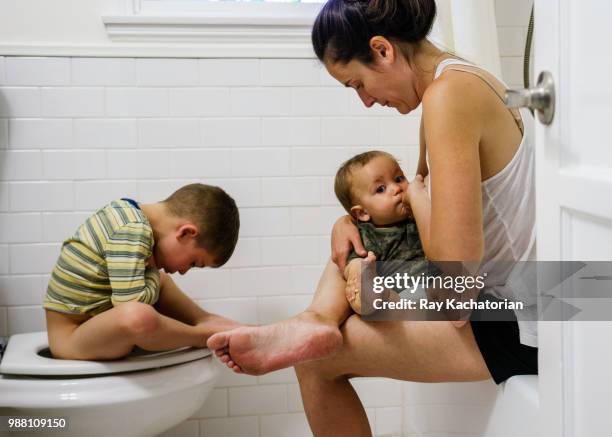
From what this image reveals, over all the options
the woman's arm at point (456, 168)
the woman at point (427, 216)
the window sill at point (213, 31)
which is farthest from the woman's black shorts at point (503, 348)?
the window sill at point (213, 31)

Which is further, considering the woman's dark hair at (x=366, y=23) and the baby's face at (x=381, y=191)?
the baby's face at (x=381, y=191)

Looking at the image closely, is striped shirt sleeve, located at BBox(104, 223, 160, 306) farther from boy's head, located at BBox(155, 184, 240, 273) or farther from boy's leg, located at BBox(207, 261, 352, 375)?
boy's leg, located at BBox(207, 261, 352, 375)

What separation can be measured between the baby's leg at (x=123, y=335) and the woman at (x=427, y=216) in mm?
282

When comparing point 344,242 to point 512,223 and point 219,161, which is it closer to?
point 512,223

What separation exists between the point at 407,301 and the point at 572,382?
52cm

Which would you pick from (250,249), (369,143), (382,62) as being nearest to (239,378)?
(250,249)

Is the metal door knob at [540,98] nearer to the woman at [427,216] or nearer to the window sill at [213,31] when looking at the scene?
the woman at [427,216]

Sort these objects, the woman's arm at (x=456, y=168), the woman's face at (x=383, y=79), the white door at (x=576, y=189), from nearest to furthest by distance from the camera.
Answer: the white door at (x=576, y=189) → the woman's arm at (x=456, y=168) → the woman's face at (x=383, y=79)

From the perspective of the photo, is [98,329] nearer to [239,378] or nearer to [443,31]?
[239,378]

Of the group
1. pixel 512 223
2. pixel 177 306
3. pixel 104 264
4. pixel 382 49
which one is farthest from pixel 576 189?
pixel 177 306

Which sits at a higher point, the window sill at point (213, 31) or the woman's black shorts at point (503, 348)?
the window sill at point (213, 31)

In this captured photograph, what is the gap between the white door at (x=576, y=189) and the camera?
81 centimetres

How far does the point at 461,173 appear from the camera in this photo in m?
1.17

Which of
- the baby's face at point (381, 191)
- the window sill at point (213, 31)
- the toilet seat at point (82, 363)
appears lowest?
the toilet seat at point (82, 363)
